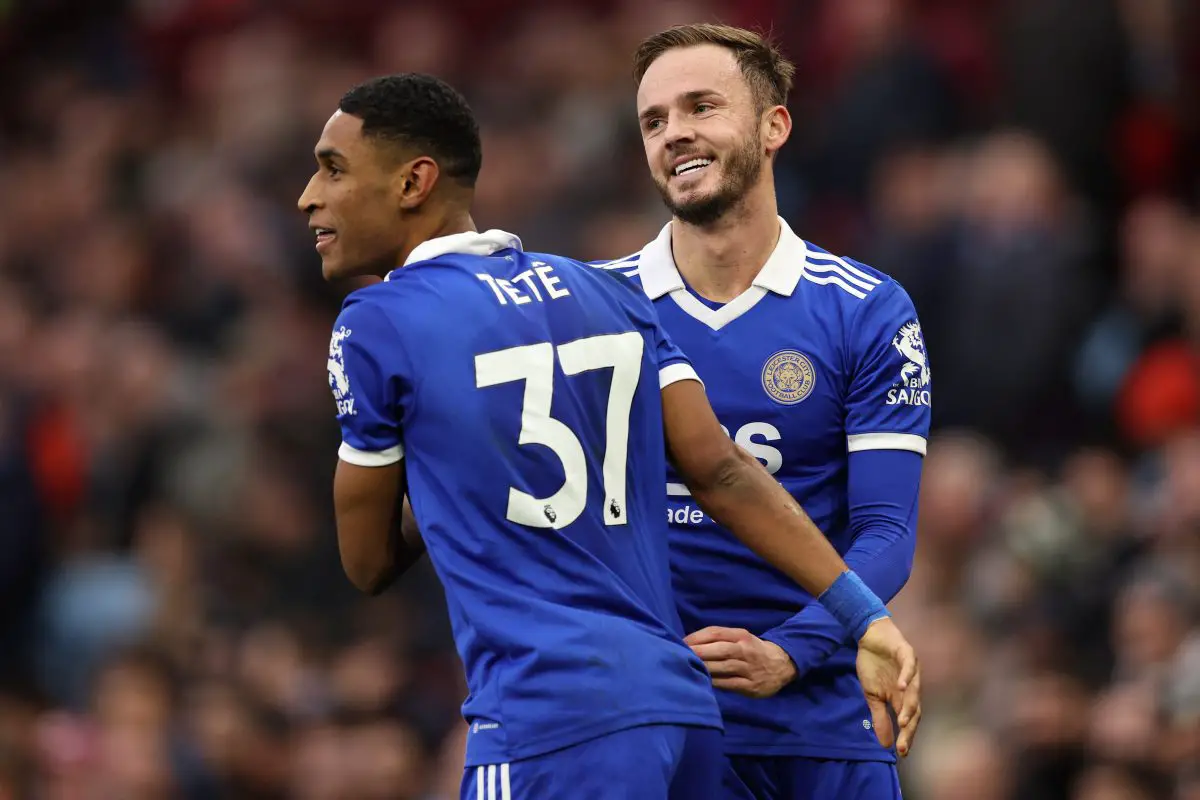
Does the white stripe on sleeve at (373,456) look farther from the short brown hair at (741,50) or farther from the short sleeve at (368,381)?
the short brown hair at (741,50)

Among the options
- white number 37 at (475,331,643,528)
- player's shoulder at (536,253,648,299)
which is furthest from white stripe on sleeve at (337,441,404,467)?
player's shoulder at (536,253,648,299)

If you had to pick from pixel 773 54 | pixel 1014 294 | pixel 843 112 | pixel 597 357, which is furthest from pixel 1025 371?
pixel 597 357

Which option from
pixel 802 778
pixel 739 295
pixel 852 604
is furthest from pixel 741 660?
pixel 739 295

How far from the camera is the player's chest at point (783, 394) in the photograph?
508 centimetres

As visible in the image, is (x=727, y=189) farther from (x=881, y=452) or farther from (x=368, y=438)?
(x=368, y=438)

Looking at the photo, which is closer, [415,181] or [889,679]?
[889,679]

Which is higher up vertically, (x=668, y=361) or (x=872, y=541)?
(x=668, y=361)

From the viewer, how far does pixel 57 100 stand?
15.7 m

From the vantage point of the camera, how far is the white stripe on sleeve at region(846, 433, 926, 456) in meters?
5.01

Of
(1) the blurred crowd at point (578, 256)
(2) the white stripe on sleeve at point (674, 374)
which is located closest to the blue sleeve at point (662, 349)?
(2) the white stripe on sleeve at point (674, 374)

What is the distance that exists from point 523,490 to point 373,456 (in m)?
0.35

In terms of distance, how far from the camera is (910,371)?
506 centimetres

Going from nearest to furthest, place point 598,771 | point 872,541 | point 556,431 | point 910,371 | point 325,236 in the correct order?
point 598,771
point 556,431
point 325,236
point 872,541
point 910,371

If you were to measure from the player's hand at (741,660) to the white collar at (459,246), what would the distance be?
988 millimetres
